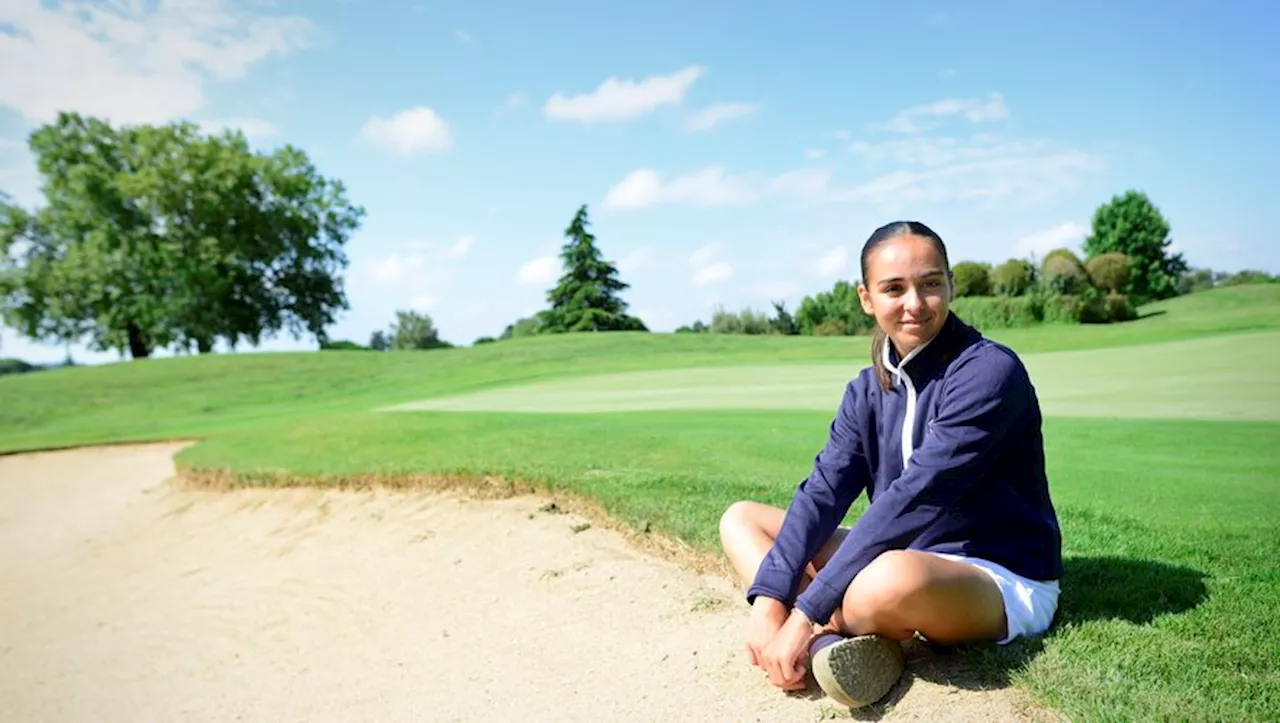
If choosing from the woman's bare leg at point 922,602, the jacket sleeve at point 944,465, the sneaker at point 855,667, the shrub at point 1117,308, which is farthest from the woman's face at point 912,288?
the shrub at point 1117,308

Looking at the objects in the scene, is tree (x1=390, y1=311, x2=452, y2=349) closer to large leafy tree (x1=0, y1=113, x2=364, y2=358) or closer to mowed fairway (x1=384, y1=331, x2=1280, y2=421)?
large leafy tree (x1=0, y1=113, x2=364, y2=358)

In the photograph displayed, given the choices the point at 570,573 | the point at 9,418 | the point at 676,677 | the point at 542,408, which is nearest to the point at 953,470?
the point at 676,677

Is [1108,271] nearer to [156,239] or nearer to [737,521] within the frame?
[737,521]

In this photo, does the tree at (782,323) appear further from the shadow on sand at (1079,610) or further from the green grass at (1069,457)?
the shadow on sand at (1079,610)

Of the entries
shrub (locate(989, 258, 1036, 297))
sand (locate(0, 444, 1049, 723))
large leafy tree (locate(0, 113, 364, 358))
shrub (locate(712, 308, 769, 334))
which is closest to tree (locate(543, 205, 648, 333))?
shrub (locate(712, 308, 769, 334))

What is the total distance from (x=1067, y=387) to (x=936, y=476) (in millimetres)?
12184

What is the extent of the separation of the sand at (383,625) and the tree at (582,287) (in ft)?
141

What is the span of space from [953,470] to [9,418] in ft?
90.7

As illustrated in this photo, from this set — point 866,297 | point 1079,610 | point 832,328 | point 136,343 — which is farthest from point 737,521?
point 136,343

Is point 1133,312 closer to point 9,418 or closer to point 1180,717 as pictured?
point 1180,717

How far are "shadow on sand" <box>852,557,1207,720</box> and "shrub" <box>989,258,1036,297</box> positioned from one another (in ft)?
99.7

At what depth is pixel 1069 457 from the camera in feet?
26.8

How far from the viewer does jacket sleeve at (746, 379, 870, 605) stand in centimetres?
348

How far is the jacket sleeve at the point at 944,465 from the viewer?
10.1 feet
